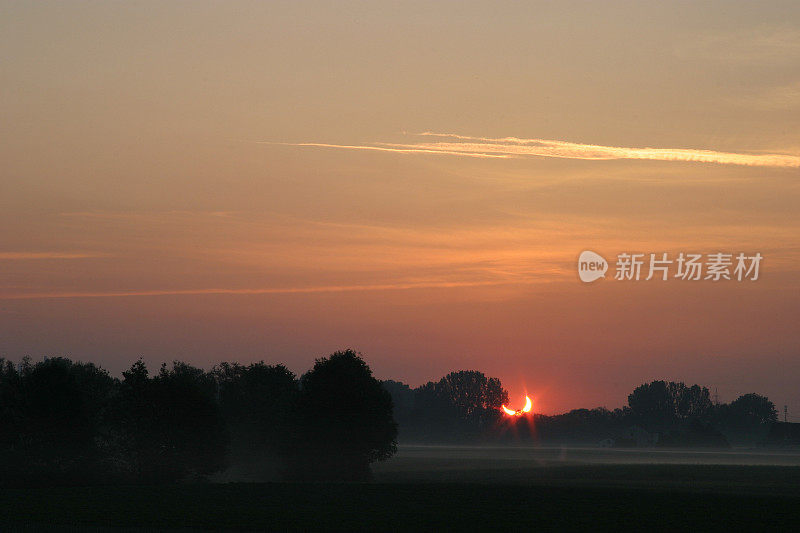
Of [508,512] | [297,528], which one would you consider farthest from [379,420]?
[297,528]

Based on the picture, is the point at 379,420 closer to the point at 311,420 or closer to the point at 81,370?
the point at 311,420

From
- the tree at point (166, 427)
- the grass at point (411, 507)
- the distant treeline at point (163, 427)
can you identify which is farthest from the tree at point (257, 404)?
the grass at point (411, 507)

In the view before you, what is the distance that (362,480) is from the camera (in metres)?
127

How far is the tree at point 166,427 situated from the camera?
123000 millimetres

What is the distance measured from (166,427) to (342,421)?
21985 millimetres

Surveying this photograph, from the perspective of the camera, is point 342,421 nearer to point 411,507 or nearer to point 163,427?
point 163,427

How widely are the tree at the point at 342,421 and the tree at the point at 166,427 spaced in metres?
11.5

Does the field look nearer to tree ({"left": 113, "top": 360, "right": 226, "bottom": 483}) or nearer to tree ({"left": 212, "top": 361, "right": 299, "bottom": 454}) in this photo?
tree ({"left": 113, "top": 360, "right": 226, "bottom": 483})

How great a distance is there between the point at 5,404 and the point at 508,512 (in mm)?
78705

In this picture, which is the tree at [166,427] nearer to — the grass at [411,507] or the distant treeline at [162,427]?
the distant treeline at [162,427]

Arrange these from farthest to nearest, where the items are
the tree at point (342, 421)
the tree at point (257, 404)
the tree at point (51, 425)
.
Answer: the tree at point (257, 404), the tree at point (342, 421), the tree at point (51, 425)

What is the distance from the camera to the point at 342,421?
132 m

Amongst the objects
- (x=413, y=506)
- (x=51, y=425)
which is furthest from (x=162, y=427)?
(x=413, y=506)

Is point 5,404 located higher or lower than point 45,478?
higher
